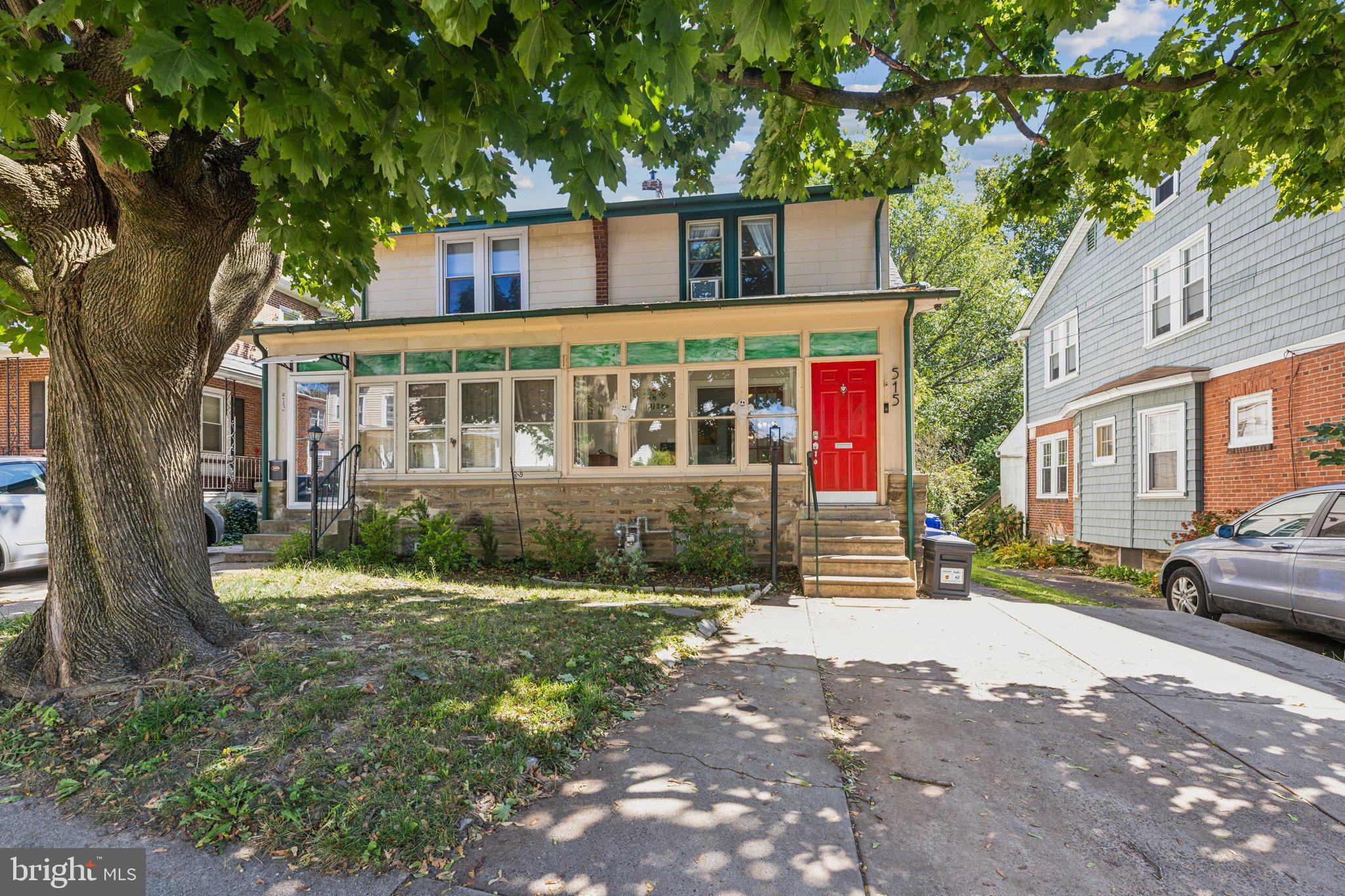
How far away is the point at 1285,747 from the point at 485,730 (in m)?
4.43

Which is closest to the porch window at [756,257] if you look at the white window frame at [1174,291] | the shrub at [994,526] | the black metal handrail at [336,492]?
the black metal handrail at [336,492]

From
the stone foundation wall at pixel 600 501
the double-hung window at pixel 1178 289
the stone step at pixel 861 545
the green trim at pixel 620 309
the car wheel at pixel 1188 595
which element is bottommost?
the car wheel at pixel 1188 595

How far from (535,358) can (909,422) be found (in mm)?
5903

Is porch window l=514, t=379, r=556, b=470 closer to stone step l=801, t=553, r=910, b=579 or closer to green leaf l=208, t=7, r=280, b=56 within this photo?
stone step l=801, t=553, r=910, b=579

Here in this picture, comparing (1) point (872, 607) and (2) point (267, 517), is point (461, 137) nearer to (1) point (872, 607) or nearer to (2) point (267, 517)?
(1) point (872, 607)

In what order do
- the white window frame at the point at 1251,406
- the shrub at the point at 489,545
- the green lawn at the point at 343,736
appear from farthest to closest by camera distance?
the shrub at the point at 489,545, the white window frame at the point at 1251,406, the green lawn at the point at 343,736

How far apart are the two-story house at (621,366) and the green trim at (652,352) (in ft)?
0.10

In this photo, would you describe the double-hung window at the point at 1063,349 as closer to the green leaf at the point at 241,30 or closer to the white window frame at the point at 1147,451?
the white window frame at the point at 1147,451

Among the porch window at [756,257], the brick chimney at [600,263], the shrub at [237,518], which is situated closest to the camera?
the porch window at [756,257]

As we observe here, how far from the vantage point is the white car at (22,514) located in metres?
8.13

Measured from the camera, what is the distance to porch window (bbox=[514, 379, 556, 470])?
1041 centimetres

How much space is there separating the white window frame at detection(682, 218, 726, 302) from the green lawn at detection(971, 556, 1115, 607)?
21.1 feet

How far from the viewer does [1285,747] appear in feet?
11.8

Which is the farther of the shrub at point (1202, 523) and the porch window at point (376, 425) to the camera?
the porch window at point (376, 425)
